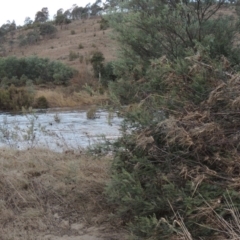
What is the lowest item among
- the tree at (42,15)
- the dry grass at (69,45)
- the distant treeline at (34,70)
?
the distant treeline at (34,70)

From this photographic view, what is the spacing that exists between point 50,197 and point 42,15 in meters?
100.0

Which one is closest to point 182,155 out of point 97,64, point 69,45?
point 97,64

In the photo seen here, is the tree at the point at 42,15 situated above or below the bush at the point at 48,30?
above

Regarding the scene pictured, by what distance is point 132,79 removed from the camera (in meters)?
5.97

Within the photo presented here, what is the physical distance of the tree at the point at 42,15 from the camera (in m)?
100

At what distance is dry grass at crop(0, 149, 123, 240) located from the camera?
5.26m

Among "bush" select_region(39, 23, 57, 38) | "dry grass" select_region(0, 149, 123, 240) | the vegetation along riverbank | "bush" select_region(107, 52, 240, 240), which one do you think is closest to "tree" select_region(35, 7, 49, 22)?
"bush" select_region(39, 23, 57, 38)

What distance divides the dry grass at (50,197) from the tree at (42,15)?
319 ft

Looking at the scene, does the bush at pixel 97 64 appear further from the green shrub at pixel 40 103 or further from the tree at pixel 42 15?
the tree at pixel 42 15

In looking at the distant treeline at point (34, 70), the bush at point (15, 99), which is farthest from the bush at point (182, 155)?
the distant treeline at point (34, 70)

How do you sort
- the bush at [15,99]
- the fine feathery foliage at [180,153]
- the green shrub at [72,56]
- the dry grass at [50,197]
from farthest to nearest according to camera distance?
the green shrub at [72,56]
the bush at [15,99]
the dry grass at [50,197]
the fine feathery foliage at [180,153]

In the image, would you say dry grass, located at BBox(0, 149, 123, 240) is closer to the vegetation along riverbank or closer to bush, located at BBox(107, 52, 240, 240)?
the vegetation along riverbank

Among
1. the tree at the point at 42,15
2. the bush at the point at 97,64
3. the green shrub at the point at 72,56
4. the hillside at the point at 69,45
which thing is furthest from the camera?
the tree at the point at 42,15

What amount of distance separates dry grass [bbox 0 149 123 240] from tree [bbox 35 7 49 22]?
9731cm
